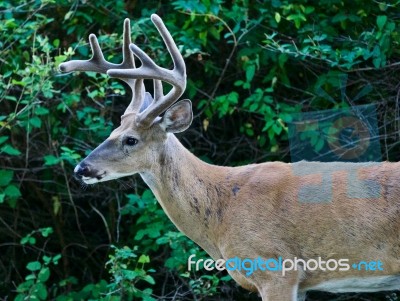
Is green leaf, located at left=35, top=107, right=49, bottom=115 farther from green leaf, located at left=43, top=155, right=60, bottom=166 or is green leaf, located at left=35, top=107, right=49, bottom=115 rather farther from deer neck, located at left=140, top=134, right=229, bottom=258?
deer neck, located at left=140, top=134, right=229, bottom=258

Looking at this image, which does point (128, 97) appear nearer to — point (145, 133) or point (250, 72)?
point (250, 72)

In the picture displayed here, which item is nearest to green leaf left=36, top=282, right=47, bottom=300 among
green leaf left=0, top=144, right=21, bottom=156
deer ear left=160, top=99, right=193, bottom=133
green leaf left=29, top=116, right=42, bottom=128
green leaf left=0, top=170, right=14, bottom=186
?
green leaf left=0, top=170, right=14, bottom=186

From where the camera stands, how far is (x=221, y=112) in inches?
283

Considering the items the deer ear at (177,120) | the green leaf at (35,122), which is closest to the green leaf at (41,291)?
the green leaf at (35,122)

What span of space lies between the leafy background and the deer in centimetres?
103

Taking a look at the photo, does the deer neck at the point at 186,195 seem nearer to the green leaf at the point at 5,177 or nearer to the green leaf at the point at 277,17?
the green leaf at the point at 277,17

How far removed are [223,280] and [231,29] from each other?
1.86 m

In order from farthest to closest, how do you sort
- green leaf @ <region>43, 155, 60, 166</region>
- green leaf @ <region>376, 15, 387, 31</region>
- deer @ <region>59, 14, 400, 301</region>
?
green leaf @ <region>43, 155, 60, 166</region>
green leaf @ <region>376, 15, 387, 31</region>
deer @ <region>59, 14, 400, 301</region>

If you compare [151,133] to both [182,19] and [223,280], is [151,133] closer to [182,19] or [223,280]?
[223,280]

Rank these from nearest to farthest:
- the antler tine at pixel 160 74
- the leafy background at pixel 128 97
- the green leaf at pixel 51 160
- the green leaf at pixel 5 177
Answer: the antler tine at pixel 160 74 → the leafy background at pixel 128 97 → the green leaf at pixel 51 160 → the green leaf at pixel 5 177

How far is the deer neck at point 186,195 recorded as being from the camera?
543 cm

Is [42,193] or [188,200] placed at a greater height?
[188,200]

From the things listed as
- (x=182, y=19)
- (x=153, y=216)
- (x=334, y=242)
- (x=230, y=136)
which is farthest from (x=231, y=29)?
(x=334, y=242)

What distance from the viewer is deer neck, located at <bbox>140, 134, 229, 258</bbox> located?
5.43 metres
